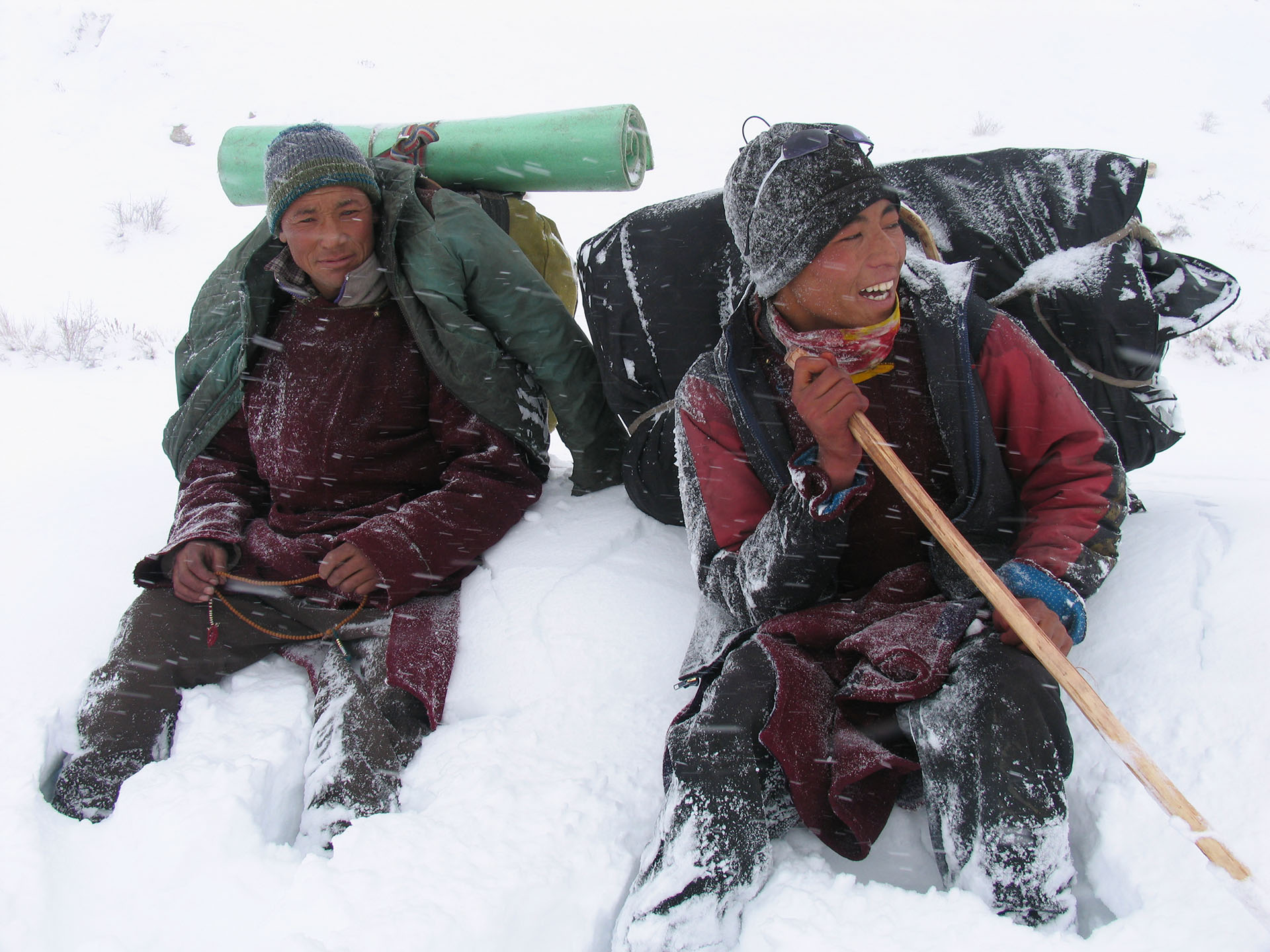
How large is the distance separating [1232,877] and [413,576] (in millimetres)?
1828

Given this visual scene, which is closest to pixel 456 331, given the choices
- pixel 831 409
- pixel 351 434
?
pixel 351 434

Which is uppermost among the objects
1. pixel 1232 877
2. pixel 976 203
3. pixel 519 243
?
pixel 976 203

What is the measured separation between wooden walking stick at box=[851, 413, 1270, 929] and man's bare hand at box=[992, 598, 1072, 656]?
43 mm

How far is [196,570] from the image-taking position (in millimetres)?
2293

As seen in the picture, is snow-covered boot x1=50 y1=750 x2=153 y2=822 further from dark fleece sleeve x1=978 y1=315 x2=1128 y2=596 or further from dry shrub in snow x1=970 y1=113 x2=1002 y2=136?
dry shrub in snow x1=970 y1=113 x2=1002 y2=136

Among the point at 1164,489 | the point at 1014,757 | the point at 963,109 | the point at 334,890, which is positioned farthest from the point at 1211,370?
the point at 963,109

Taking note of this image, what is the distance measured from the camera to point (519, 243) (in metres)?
2.94

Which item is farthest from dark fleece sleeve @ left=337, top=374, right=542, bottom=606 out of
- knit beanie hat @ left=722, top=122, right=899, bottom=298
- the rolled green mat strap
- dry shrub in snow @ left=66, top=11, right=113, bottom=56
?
dry shrub in snow @ left=66, top=11, right=113, bottom=56

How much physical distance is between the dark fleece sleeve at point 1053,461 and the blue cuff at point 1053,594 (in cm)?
4

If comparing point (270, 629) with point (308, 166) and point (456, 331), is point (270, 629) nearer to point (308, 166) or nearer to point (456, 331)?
point (456, 331)

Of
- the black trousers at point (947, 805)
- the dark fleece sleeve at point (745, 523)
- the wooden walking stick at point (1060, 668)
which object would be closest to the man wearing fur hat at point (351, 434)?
the dark fleece sleeve at point (745, 523)

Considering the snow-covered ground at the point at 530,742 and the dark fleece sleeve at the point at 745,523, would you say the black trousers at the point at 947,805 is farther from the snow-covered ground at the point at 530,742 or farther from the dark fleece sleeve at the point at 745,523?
the dark fleece sleeve at the point at 745,523

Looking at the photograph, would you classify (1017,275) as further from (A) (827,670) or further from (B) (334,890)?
(B) (334,890)

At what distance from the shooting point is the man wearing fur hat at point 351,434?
225 cm
